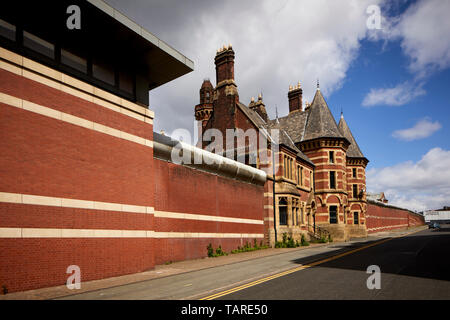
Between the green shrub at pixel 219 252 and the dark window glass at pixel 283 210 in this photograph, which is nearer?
the green shrub at pixel 219 252

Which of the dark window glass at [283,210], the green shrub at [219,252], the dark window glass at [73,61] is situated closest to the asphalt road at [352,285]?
the green shrub at [219,252]

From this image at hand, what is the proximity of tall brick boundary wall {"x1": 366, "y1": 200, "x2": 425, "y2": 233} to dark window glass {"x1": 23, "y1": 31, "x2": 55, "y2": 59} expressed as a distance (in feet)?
168

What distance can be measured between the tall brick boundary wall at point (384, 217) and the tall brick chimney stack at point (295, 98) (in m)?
20.2

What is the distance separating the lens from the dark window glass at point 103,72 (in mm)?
13969

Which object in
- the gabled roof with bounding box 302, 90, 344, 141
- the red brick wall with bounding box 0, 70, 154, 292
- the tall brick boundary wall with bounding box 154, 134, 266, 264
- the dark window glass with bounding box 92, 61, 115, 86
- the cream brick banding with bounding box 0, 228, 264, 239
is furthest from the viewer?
the gabled roof with bounding box 302, 90, 344, 141

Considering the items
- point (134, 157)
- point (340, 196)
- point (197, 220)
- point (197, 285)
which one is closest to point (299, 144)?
point (340, 196)

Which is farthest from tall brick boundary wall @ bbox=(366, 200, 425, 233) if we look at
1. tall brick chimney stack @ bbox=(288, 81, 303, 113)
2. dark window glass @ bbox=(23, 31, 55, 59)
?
dark window glass @ bbox=(23, 31, 55, 59)

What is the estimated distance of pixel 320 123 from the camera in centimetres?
4247

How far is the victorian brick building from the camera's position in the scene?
1200 inches

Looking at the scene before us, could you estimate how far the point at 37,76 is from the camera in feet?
38.1

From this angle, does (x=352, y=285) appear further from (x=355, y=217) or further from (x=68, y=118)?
(x=355, y=217)

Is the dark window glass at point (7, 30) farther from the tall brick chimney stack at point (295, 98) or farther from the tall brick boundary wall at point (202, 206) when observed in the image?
the tall brick chimney stack at point (295, 98)

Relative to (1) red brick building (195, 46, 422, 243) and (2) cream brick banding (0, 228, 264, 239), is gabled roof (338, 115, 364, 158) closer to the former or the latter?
(1) red brick building (195, 46, 422, 243)
